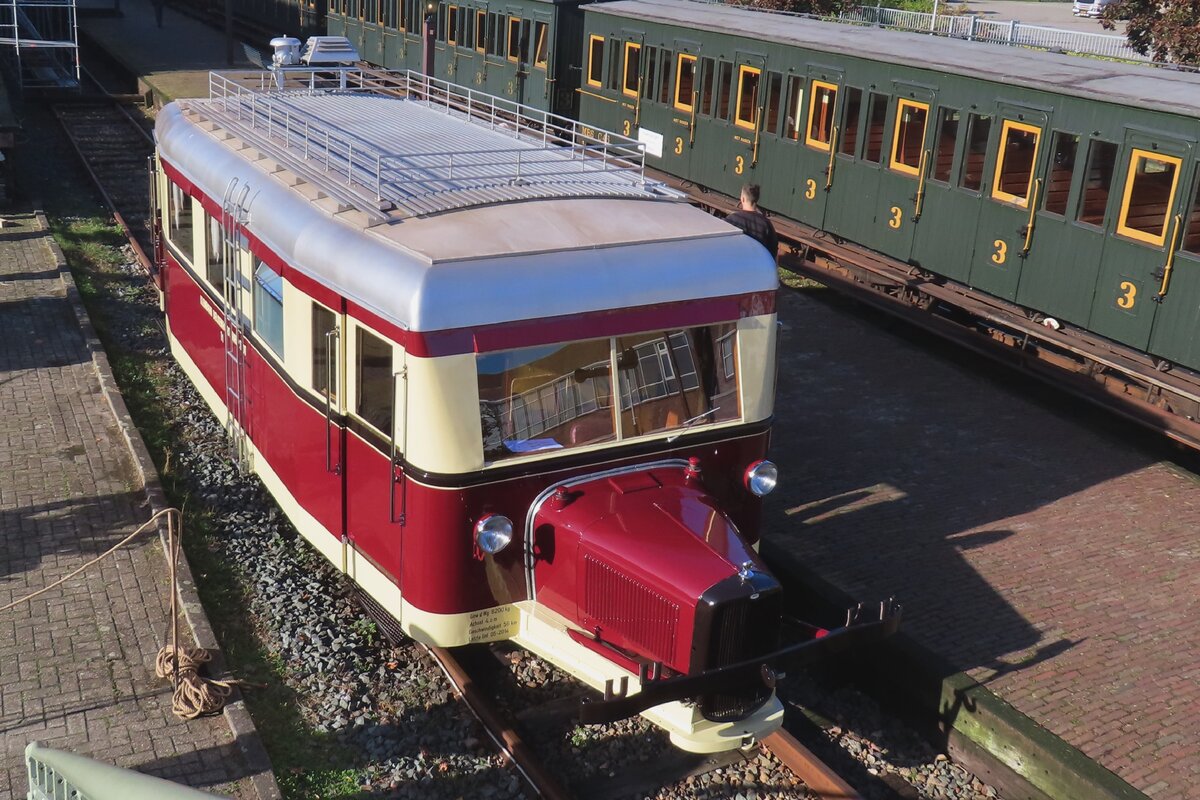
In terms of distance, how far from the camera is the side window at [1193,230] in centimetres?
993

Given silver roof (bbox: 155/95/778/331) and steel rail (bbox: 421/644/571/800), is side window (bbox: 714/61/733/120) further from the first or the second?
steel rail (bbox: 421/644/571/800)

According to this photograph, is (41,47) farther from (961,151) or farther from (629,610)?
(629,610)

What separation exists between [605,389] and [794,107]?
10071 mm

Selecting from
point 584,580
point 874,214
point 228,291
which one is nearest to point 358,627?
point 584,580

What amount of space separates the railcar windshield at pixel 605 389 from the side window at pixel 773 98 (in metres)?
9.71

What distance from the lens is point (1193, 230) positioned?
10.1 meters

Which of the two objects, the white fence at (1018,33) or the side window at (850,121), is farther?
the white fence at (1018,33)

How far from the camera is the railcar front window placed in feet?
19.5

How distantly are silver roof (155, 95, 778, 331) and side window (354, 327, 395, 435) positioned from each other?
0.23 metres

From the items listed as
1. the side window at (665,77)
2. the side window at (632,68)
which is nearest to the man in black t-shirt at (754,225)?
the side window at (665,77)

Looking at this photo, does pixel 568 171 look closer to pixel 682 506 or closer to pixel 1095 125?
pixel 682 506

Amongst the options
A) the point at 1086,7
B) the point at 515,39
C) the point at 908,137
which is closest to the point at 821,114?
the point at 908,137

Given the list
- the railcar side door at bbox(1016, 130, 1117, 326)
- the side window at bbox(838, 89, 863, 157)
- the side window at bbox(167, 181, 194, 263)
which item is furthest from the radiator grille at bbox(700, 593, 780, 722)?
the side window at bbox(838, 89, 863, 157)

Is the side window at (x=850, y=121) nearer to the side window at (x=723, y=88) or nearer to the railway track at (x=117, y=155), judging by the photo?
the side window at (x=723, y=88)
